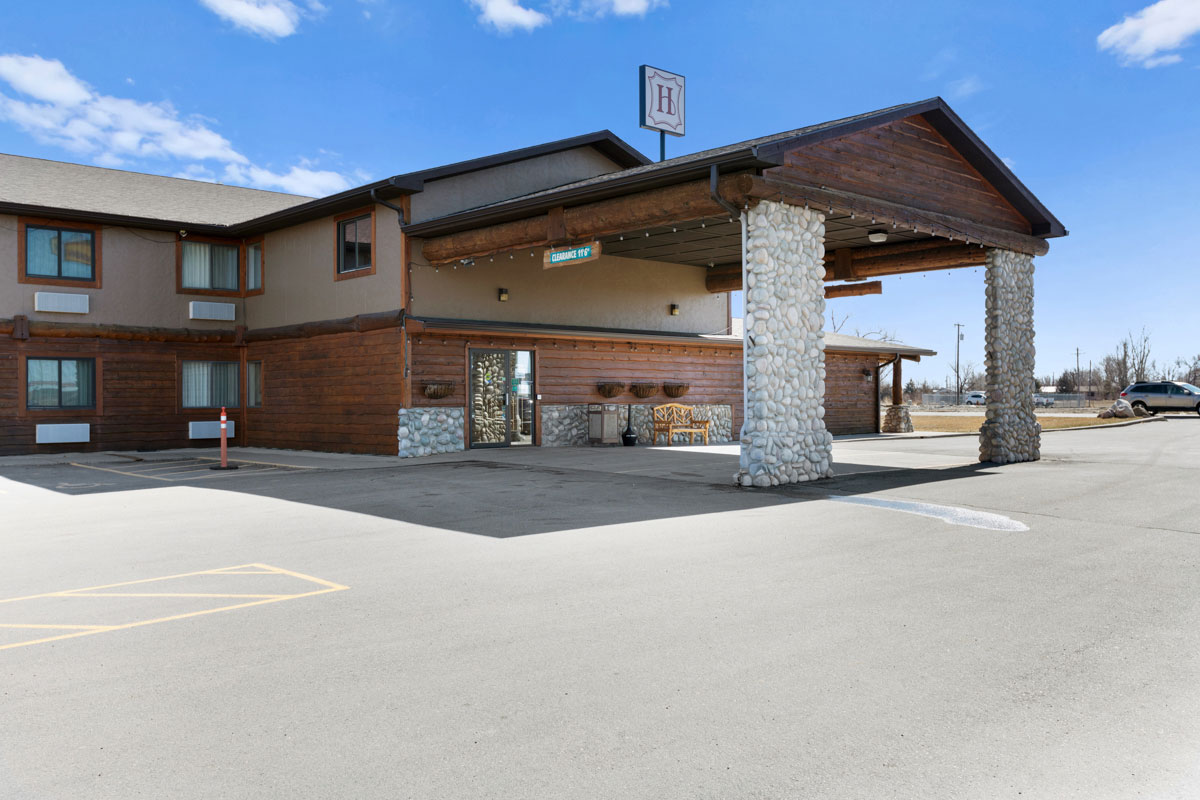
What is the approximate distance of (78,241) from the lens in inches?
728

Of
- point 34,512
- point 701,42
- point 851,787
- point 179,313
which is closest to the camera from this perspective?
point 851,787

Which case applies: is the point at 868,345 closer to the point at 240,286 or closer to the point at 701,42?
the point at 701,42

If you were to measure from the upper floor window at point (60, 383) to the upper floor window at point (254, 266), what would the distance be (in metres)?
3.85

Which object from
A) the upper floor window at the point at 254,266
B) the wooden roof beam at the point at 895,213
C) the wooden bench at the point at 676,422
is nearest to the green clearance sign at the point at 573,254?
the wooden roof beam at the point at 895,213

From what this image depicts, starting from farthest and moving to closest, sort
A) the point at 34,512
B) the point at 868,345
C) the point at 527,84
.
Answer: the point at 527,84, the point at 868,345, the point at 34,512

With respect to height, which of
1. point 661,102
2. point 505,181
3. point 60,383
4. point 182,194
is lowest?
point 60,383

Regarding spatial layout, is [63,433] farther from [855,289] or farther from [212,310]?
[855,289]

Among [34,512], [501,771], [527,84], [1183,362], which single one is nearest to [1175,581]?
[501,771]

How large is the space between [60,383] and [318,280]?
607cm

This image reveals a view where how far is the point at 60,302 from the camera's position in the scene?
1798 cm

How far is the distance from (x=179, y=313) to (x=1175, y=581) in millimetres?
19877

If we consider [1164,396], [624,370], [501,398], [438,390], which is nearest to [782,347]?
[438,390]

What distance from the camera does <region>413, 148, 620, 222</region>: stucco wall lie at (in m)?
16.9

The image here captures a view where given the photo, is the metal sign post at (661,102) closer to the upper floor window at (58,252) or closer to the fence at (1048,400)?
the upper floor window at (58,252)
